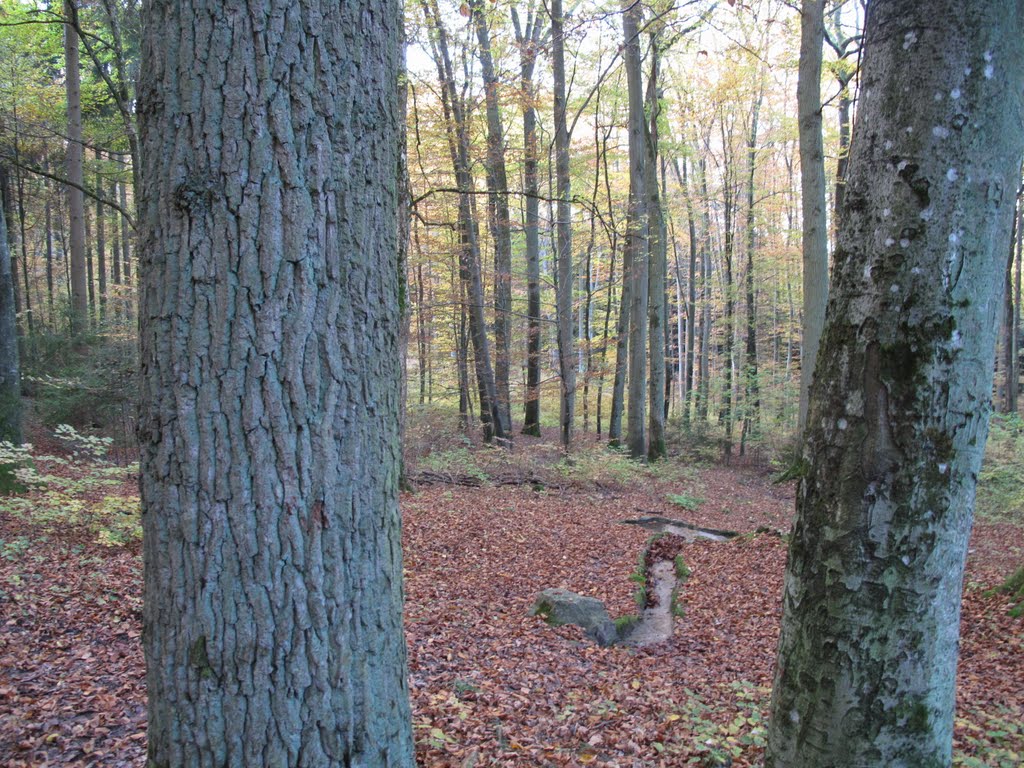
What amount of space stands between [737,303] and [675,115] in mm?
7543

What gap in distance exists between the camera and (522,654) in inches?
186

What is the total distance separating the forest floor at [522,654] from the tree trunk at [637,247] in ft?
19.7

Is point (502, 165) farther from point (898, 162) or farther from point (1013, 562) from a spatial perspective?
point (898, 162)

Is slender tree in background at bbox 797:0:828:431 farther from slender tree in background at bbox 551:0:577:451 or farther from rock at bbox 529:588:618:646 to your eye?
rock at bbox 529:588:618:646

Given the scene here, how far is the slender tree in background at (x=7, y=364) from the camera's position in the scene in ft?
23.0

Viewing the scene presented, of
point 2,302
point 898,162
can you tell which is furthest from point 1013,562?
point 2,302

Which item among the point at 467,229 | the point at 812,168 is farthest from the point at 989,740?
the point at 467,229

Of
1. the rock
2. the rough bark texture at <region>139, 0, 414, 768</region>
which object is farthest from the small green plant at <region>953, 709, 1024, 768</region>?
the rough bark texture at <region>139, 0, 414, 768</region>

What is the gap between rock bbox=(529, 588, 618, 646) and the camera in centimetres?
537

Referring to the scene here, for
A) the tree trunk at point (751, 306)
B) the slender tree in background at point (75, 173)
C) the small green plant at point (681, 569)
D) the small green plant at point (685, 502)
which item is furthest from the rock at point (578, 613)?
the tree trunk at point (751, 306)

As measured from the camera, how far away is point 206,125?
167 centimetres

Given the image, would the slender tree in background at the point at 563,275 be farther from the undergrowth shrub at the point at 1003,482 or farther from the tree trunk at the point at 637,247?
the undergrowth shrub at the point at 1003,482

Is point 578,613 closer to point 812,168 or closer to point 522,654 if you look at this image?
point 522,654

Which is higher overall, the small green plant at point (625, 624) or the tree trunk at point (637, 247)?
the tree trunk at point (637, 247)
